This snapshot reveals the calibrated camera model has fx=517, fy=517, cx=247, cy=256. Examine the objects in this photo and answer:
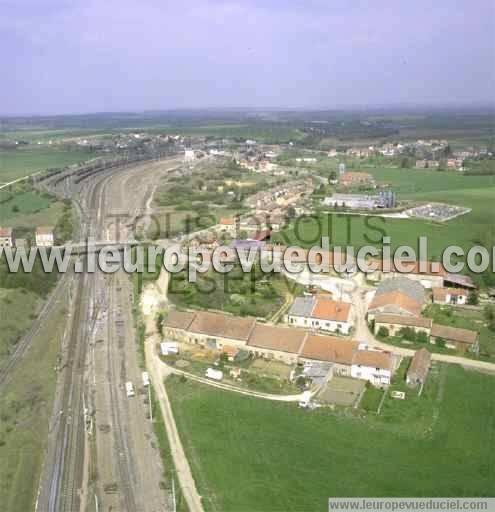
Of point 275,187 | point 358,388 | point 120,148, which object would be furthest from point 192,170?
point 358,388

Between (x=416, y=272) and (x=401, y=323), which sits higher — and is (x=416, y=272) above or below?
above

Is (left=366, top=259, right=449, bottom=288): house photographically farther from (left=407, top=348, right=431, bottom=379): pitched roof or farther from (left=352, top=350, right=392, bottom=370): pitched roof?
(left=352, top=350, right=392, bottom=370): pitched roof

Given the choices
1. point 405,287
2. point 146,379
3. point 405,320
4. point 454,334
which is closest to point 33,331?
point 146,379

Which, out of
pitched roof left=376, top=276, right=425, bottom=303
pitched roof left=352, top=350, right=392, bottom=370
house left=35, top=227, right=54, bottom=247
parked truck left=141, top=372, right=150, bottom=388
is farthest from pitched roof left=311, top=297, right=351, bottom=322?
house left=35, top=227, right=54, bottom=247

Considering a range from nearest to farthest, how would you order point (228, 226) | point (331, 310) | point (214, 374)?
point (214, 374)
point (331, 310)
point (228, 226)

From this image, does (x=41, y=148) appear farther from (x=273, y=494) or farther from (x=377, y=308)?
(x=273, y=494)

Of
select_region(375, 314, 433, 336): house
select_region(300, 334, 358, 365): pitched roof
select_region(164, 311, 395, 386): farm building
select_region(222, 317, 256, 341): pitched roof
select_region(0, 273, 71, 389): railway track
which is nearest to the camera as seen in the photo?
select_region(164, 311, 395, 386): farm building

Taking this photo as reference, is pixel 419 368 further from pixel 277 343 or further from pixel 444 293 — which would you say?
pixel 444 293
